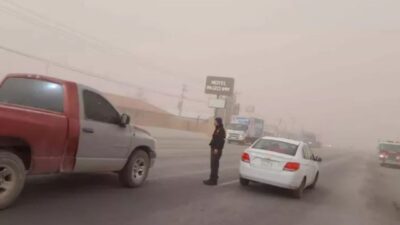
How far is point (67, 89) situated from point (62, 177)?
321 centimetres

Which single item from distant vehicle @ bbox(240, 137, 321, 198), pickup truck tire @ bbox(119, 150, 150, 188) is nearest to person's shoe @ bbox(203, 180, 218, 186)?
distant vehicle @ bbox(240, 137, 321, 198)

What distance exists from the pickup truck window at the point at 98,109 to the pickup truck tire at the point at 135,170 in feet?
3.94

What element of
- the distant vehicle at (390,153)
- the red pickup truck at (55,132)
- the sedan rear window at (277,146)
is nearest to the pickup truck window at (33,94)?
the red pickup truck at (55,132)

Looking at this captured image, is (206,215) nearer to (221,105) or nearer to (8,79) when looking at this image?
(8,79)

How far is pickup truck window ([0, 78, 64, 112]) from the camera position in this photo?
28.0 ft

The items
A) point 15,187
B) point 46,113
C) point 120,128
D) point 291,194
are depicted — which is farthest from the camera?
point 291,194

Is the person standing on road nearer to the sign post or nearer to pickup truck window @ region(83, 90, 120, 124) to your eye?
pickup truck window @ region(83, 90, 120, 124)

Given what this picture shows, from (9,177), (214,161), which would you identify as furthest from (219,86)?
(9,177)

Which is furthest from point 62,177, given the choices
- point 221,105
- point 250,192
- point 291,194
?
point 221,105

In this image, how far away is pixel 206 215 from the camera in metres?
8.88

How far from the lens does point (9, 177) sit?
7559 millimetres

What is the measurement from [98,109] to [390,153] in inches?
1560

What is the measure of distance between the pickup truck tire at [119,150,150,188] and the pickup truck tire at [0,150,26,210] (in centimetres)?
334

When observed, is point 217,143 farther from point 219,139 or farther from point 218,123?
point 218,123
